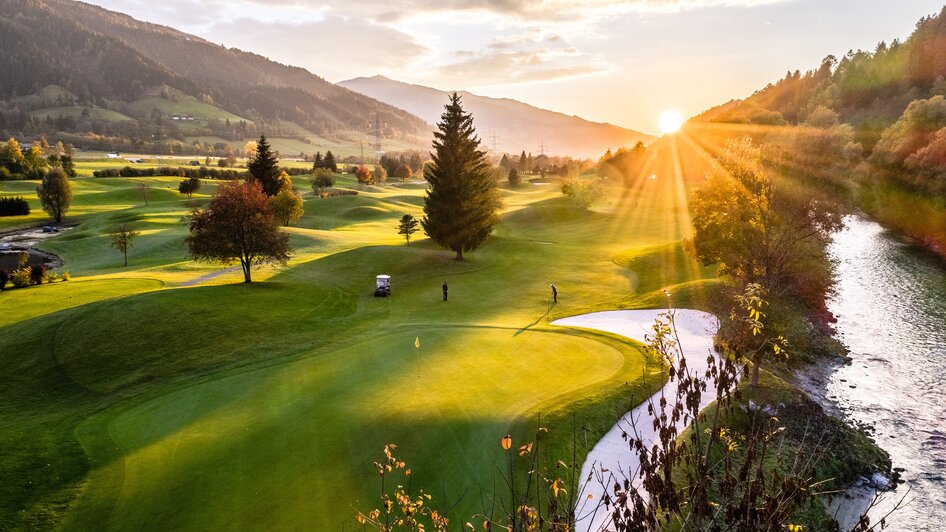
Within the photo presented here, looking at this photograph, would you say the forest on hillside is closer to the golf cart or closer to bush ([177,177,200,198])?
the golf cart

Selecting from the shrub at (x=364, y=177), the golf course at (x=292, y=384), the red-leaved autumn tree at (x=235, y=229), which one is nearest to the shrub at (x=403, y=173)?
the shrub at (x=364, y=177)

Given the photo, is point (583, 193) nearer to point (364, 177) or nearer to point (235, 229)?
point (364, 177)

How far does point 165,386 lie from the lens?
869 inches

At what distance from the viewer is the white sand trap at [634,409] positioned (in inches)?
601

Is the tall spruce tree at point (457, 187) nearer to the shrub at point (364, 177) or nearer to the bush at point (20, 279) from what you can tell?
the bush at point (20, 279)

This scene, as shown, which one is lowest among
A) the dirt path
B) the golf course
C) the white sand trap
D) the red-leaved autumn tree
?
the white sand trap

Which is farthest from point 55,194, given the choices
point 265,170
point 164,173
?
point 164,173

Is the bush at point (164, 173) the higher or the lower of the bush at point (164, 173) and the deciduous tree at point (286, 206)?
the higher

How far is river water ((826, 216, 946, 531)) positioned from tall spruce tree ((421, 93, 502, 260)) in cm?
3184

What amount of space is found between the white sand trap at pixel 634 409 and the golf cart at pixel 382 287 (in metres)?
15.0

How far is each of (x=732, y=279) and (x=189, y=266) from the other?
47.8 m

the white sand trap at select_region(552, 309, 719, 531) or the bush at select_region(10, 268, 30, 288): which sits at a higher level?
the bush at select_region(10, 268, 30, 288)

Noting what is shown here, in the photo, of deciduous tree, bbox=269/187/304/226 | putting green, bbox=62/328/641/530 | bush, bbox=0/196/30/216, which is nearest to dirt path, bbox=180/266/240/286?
putting green, bbox=62/328/641/530

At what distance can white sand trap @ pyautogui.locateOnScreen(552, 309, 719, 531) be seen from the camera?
15.3m
